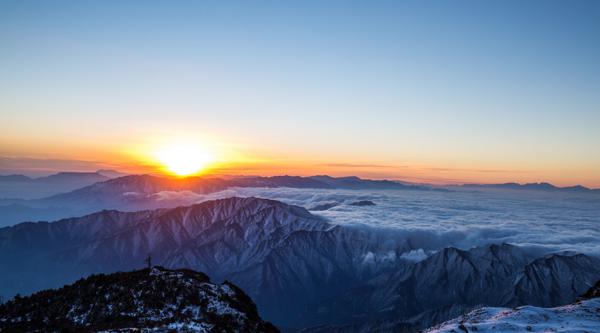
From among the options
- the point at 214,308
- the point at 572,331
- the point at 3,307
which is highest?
the point at 572,331

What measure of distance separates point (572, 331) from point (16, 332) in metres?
64.7

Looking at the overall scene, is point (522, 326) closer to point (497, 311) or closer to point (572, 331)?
point (572, 331)

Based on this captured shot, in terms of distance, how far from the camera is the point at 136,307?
52000mm

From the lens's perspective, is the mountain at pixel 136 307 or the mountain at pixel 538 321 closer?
the mountain at pixel 538 321

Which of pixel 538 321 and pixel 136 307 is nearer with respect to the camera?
pixel 538 321

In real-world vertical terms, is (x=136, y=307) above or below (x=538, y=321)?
below

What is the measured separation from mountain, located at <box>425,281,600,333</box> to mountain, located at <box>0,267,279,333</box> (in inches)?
1056

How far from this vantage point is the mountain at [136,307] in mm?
47469

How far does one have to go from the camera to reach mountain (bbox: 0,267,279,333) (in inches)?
1869

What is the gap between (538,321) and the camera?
142 feet

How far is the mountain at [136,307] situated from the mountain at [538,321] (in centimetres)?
2681

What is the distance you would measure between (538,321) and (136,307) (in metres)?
50.6

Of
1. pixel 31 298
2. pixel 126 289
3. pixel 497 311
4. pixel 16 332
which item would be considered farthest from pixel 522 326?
pixel 31 298

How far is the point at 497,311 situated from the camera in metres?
51.4
